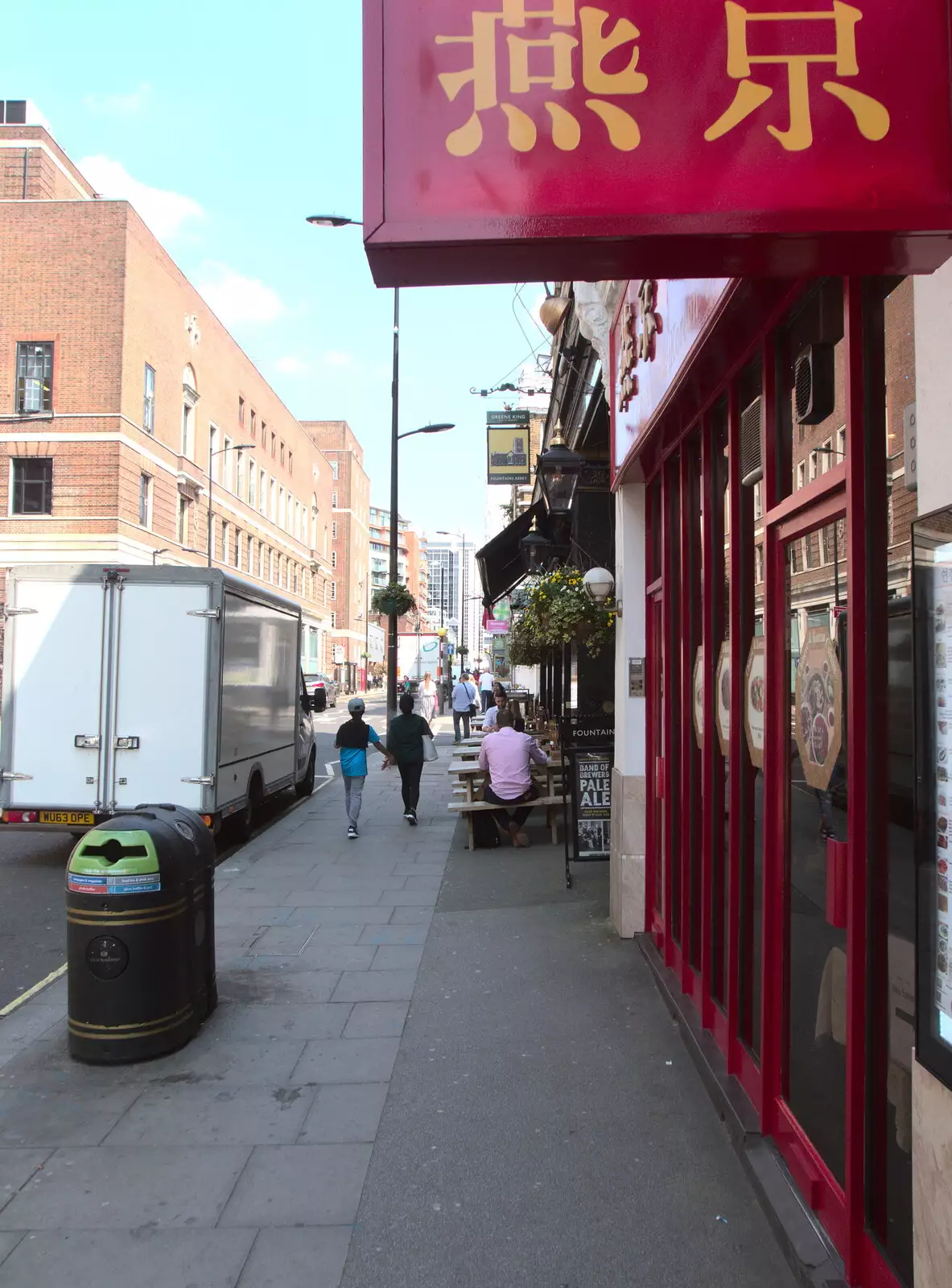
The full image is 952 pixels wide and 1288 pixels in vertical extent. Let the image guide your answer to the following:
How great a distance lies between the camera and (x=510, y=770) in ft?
36.7

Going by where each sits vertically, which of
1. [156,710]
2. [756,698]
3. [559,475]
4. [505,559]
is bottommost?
[156,710]

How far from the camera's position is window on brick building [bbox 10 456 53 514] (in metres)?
39.4

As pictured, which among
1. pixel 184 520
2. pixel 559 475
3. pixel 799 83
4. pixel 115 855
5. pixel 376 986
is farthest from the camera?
pixel 184 520

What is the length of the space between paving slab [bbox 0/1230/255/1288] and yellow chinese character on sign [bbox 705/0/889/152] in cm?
362

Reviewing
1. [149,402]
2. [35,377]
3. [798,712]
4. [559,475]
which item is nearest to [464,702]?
[559,475]

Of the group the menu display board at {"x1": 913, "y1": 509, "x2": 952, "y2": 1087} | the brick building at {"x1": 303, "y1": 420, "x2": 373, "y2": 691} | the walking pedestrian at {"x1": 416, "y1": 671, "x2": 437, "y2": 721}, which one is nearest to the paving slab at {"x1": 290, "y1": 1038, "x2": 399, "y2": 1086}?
the menu display board at {"x1": 913, "y1": 509, "x2": 952, "y2": 1087}

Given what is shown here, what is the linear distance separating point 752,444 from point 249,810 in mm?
9498

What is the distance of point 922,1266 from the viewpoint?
2.38 metres

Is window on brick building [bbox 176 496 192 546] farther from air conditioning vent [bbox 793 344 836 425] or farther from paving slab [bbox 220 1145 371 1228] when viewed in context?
air conditioning vent [bbox 793 344 836 425]

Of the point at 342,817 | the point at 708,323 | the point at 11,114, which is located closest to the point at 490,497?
the point at 11,114

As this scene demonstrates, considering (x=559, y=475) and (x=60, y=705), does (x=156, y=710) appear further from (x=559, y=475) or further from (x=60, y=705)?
(x=559, y=475)

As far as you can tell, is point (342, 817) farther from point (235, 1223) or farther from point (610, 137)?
point (610, 137)

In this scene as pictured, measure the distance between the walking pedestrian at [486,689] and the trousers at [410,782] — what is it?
14255 millimetres

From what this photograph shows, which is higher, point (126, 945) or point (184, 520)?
point (184, 520)
